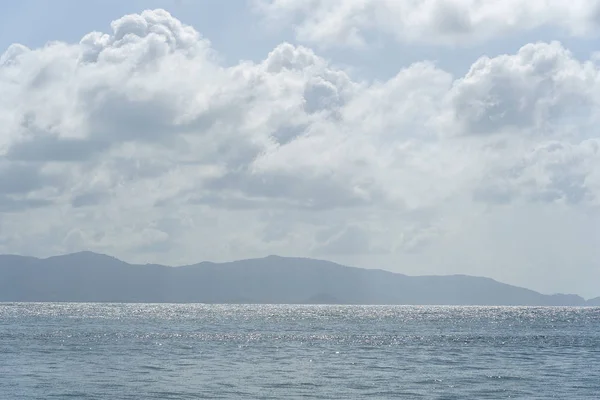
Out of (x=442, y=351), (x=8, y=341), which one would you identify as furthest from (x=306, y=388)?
(x=8, y=341)

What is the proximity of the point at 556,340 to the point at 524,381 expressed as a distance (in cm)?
6012

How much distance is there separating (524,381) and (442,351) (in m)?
32.1

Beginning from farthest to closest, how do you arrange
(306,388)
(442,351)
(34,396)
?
(442,351)
(306,388)
(34,396)

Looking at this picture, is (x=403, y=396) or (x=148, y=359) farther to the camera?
(x=148, y=359)

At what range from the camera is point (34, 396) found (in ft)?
206

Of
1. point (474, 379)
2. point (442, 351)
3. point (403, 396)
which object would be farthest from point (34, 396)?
point (442, 351)

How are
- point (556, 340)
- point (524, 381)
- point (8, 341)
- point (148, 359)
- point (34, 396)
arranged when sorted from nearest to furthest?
point (34, 396) → point (524, 381) → point (148, 359) → point (8, 341) → point (556, 340)

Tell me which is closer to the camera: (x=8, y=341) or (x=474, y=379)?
(x=474, y=379)

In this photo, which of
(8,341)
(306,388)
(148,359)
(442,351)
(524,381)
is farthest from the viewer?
(8,341)

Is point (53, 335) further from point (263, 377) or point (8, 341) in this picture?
point (263, 377)

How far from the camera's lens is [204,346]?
371ft

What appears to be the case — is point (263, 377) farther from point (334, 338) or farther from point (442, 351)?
point (334, 338)

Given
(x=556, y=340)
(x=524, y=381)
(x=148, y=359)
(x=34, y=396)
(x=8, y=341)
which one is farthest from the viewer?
(x=556, y=340)

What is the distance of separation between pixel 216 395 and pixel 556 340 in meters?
81.7
